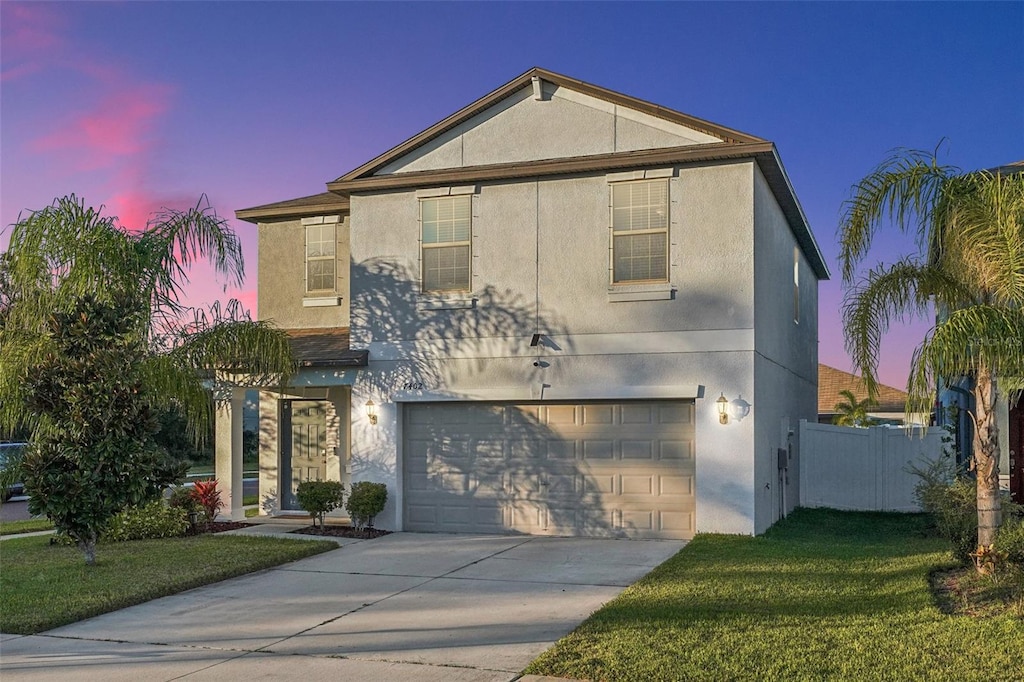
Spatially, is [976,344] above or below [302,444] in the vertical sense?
above

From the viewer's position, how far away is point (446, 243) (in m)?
15.5

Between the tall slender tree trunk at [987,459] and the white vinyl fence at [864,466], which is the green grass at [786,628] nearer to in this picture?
the tall slender tree trunk at [987,459]

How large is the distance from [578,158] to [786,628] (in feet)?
28.2

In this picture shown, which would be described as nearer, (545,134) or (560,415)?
(560,415)

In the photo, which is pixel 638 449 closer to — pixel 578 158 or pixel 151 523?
pixel 578 158

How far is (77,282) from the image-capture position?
39.8 ft

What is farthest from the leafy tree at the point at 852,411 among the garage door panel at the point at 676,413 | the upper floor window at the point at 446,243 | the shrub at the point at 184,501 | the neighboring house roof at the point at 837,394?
the shrub at the point at 184,501

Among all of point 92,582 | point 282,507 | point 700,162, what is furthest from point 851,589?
point 282,507

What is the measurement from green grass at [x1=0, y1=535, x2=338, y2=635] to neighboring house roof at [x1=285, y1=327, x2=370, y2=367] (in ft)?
10.3

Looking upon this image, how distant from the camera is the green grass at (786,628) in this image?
273 inches

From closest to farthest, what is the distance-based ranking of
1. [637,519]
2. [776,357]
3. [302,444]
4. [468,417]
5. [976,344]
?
[976,344] < [637,519] < [468,417] < [776,357] < [302,444]

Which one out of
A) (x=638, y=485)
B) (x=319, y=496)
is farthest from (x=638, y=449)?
(x=319, y=496)

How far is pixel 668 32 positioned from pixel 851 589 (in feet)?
28.4

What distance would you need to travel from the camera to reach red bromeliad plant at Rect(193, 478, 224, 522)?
15578 millimetres
